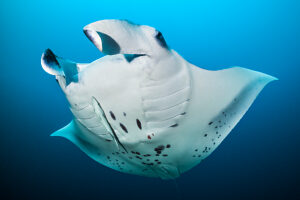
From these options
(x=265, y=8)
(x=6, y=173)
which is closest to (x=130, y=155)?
(x=6, y=173)

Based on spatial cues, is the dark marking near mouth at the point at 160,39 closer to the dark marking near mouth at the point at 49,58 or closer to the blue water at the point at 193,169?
the dark marking near mouth at the point at 49,58

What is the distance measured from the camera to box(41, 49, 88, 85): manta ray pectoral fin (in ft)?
2.83

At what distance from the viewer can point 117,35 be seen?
660mm

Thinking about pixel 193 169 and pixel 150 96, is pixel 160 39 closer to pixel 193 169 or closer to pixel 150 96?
pixel 150 96

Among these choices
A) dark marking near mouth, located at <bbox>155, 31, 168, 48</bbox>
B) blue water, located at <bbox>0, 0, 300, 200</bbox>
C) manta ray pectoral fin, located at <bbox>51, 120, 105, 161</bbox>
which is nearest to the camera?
dark marking near mouth, located at <bbox>155, 31, 168, 48</bbox>

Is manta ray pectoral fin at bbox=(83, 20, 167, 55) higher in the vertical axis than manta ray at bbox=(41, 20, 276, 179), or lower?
higher

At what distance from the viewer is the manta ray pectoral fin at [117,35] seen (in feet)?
2.05

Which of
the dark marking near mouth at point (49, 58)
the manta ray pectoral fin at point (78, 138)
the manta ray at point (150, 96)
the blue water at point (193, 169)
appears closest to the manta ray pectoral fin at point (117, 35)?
the manta ray at point (150, 96)

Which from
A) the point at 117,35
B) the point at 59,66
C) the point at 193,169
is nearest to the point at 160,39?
the point at 117,35

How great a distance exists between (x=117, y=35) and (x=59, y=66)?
0.45 m

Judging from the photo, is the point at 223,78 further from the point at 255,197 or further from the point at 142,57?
the point at 255,197

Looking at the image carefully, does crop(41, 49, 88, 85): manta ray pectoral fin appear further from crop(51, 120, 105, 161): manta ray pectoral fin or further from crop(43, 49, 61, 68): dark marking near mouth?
crop(51, 120, 105, 161): manta ray pectoral fin

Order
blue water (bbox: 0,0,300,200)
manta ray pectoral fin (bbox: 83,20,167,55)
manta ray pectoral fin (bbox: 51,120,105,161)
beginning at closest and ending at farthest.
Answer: manta ray pectoral fin (bbox: 83,20,167,55)
manta ray pectoral fin (bbox: 51,120,105,161)
blue water (bbox: 0,0,300,200)

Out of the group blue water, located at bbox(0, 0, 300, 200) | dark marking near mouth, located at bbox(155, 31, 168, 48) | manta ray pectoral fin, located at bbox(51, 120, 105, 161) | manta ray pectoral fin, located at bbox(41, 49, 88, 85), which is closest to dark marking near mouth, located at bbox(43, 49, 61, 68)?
manta ray pectoral fin, located at bbox(41, 49, 88, 85)
